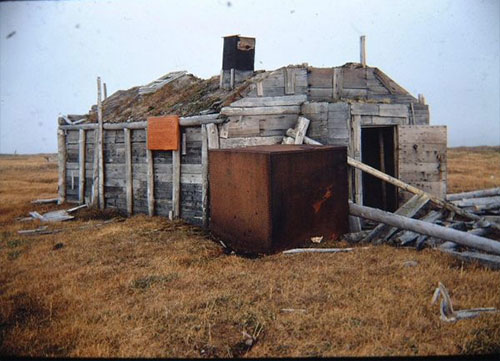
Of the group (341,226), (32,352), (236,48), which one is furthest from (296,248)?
(236,48)

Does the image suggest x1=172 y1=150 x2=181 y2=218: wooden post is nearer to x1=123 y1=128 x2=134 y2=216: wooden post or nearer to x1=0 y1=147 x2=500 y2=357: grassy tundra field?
x1=123 y1=128 x2=134 y2=216: wooden post

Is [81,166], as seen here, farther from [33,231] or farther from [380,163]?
[380,163]

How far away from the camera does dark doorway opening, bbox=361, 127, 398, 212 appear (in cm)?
998

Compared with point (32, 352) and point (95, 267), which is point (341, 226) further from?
point (32, 352)

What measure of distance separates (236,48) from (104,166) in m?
5.52

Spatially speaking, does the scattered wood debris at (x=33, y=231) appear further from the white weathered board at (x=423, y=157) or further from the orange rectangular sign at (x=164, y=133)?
the white weathered board at (x=423, y=157)

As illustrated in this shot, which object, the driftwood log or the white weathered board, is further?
the driftwood log

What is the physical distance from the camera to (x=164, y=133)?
9.45 meters

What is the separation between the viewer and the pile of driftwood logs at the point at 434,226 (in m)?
5.48

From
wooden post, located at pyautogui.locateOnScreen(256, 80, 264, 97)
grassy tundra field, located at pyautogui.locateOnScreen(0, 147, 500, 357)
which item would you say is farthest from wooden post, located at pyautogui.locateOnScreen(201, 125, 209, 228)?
grassy tundra field, located at pyautogui.locateOnScreen(0, 147, 500, 357)

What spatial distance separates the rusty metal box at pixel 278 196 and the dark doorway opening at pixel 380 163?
357 cm

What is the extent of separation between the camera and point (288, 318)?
12.4 ft

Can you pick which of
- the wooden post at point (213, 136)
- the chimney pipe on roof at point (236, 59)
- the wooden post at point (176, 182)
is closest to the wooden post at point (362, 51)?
the chimney pipe on roof at point (236, 59)

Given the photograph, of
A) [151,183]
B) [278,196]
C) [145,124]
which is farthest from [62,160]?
[278,196]
